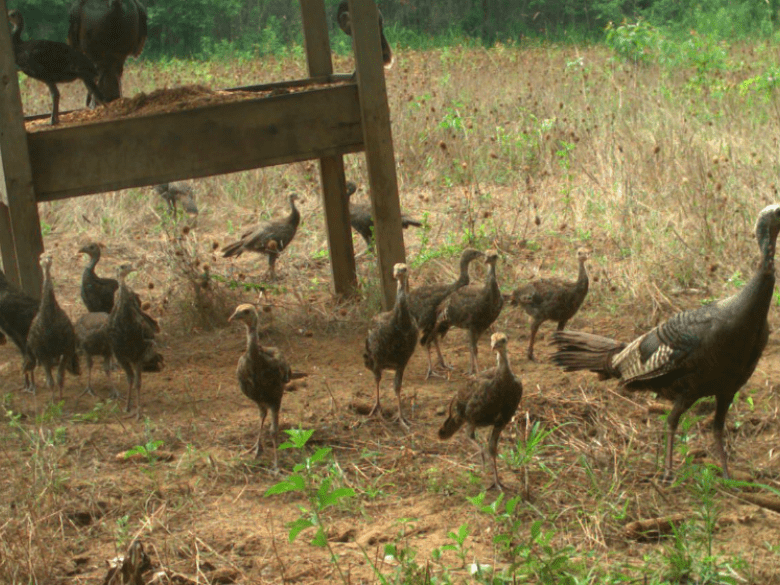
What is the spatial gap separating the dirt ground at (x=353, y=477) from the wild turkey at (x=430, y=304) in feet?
0.77

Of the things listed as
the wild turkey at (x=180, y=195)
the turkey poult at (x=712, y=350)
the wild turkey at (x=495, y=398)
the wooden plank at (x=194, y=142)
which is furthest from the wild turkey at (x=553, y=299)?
the wild turkey at (x=180, y=195)

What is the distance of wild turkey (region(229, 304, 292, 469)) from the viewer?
17.3 ft

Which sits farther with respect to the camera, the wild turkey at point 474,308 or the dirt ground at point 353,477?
the wild turkey at point 474,308

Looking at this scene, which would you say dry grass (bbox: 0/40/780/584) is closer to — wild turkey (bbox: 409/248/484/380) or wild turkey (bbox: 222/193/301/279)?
wild turkey (bbox: 222/193/301/279)

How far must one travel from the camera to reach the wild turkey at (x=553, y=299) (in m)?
6.63

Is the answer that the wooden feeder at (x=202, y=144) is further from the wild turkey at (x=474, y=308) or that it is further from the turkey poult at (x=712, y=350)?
the turkey poult at (x=712, y=350)

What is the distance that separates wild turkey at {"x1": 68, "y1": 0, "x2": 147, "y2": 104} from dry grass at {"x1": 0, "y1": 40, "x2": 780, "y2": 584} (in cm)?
149

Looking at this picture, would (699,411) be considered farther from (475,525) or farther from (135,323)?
(135,323)

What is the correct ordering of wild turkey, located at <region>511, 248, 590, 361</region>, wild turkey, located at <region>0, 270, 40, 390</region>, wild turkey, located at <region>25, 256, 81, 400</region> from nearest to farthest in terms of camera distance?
wild turkey, located at <region>25, 256, 81, 400</region>, wild turkey, located at <region>511, 248, 590, 361</region>, wild turkey, located at <region>0, 270, 40, 390</region>

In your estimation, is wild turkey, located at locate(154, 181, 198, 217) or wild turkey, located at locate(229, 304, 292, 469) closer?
wild turkey, located at locate(229, 304, 292, 469)

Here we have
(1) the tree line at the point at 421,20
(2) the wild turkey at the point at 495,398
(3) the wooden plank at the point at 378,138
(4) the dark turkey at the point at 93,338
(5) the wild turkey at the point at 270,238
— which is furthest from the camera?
(1) the tree line at the point at 421,20

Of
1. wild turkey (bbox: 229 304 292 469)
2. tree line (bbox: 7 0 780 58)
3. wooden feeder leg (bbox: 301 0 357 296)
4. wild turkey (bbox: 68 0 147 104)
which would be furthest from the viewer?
tree line (bbox: 7 0 780 58)

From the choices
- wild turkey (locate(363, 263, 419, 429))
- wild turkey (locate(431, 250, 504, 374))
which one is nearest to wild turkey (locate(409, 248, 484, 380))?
wild turkey (locate(431, 250, 504, 374))

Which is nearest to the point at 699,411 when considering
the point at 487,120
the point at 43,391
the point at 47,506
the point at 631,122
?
the point at 47,506
